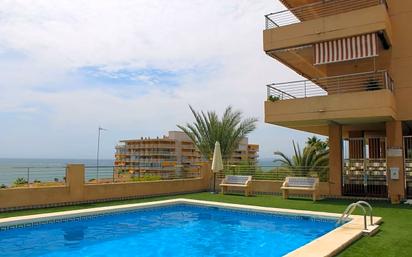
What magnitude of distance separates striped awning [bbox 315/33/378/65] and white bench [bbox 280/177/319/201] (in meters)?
5.51

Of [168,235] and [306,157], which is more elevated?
[306,157]

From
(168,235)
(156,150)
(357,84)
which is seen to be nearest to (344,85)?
(357,84)

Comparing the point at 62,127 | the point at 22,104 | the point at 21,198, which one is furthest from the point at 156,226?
the point at 62,127

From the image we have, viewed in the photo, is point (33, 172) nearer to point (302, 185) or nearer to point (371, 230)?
point (302, 185)

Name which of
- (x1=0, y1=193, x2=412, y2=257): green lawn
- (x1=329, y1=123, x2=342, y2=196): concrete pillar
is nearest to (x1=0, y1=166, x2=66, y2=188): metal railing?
(x1=0, y1=193, x2=412, y2=257): green lawn

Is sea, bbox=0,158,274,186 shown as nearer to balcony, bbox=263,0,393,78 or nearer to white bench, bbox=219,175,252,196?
white bench, bbox=219,175,252,196

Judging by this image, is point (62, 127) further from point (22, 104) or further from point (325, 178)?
point (325, 178)

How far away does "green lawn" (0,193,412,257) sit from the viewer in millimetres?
8281

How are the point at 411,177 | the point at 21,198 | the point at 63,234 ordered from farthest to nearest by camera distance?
1. the point at 411,177
2. the point at 21,198
3. the point at 63,234

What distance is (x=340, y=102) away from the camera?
54.6ft

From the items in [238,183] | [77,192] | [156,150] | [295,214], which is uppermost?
[156,150]

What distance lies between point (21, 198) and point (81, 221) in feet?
10.0

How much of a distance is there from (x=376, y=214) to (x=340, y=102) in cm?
531

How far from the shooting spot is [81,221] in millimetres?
13547
